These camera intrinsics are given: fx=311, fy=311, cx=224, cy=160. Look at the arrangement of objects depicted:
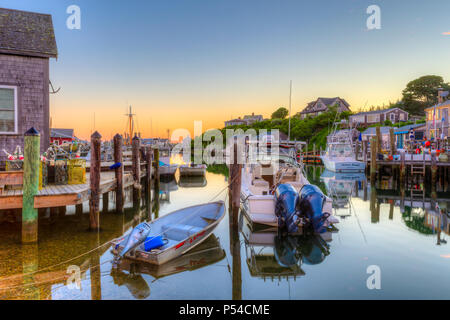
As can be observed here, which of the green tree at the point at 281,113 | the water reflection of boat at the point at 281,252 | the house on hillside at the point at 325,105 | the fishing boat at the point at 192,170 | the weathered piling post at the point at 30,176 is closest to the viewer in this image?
the water reflection of boat at the point at 281,252

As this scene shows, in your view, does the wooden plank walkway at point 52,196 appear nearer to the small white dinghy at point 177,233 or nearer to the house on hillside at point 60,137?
the small white dinghy at point 177,233

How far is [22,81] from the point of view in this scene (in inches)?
461

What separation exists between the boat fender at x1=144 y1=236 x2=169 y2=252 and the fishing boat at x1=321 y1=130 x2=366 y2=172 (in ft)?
91.5

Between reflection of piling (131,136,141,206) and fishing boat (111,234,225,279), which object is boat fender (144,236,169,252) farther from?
reflection of piling (131,136,141,206)

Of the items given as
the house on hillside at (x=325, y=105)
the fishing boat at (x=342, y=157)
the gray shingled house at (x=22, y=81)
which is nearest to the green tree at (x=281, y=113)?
the house on hillside at (x=325, y=105)

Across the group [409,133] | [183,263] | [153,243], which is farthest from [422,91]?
[153,243]

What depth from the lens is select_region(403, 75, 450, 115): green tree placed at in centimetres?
7181

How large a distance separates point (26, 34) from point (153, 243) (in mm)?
10164

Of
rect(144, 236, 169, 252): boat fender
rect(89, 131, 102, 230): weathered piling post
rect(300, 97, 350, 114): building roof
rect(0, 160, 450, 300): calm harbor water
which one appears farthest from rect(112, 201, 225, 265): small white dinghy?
rect(300, 97, 350, 114): building roof

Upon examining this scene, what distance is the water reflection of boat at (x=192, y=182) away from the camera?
86.0ft

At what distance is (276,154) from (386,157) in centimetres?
1985

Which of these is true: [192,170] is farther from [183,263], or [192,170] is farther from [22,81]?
[183,263]
